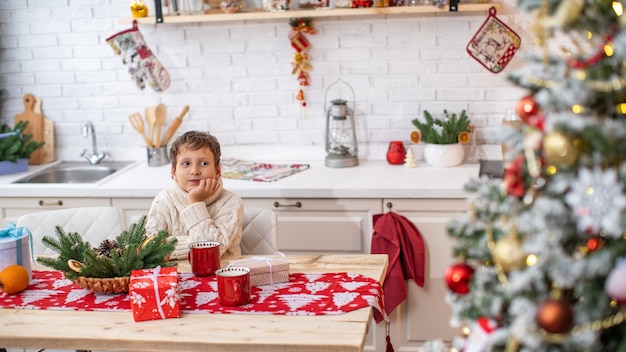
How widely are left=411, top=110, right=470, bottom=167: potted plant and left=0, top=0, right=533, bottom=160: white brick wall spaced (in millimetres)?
146

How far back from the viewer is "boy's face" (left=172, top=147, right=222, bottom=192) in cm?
295

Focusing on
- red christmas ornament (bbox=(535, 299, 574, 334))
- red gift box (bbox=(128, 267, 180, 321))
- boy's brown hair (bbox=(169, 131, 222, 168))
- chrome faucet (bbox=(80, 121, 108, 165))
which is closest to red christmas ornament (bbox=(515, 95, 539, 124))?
red christmas ornament (bbox=(535, 299, 574, 334))

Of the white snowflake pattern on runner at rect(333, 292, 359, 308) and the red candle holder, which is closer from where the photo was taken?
the white snowflake pattern on runner at rect(333, 292, 359, 308)

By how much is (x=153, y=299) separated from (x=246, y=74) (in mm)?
2223

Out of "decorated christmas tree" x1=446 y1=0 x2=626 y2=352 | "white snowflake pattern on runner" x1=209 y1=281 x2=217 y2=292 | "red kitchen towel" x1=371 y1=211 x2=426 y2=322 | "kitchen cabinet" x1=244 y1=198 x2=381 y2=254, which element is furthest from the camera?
"kitchen cabinet" x1=244 y1=198 x2=381 y2=254

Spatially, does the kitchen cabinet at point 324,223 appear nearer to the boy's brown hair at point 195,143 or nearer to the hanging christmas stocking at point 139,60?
the boy's brown hair at point 195,143

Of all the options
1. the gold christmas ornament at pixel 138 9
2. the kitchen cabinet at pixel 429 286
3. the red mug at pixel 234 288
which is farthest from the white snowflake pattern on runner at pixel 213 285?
the gold christmas ornament at pixel 138 9

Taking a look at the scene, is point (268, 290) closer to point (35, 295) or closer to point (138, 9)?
point (35, 295)

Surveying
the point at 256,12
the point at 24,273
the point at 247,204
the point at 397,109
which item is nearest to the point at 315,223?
the point at 247,204

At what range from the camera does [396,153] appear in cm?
396

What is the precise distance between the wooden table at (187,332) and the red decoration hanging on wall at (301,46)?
2.12 m

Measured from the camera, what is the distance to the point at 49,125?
4410mm

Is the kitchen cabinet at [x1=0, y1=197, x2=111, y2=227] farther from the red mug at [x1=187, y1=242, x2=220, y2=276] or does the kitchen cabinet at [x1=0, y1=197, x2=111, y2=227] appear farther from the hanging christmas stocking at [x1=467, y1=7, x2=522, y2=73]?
the hanging christmas stocking at [x1=467, y1=7, x2=522, y2=73]

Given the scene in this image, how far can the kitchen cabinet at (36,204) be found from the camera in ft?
12.3
